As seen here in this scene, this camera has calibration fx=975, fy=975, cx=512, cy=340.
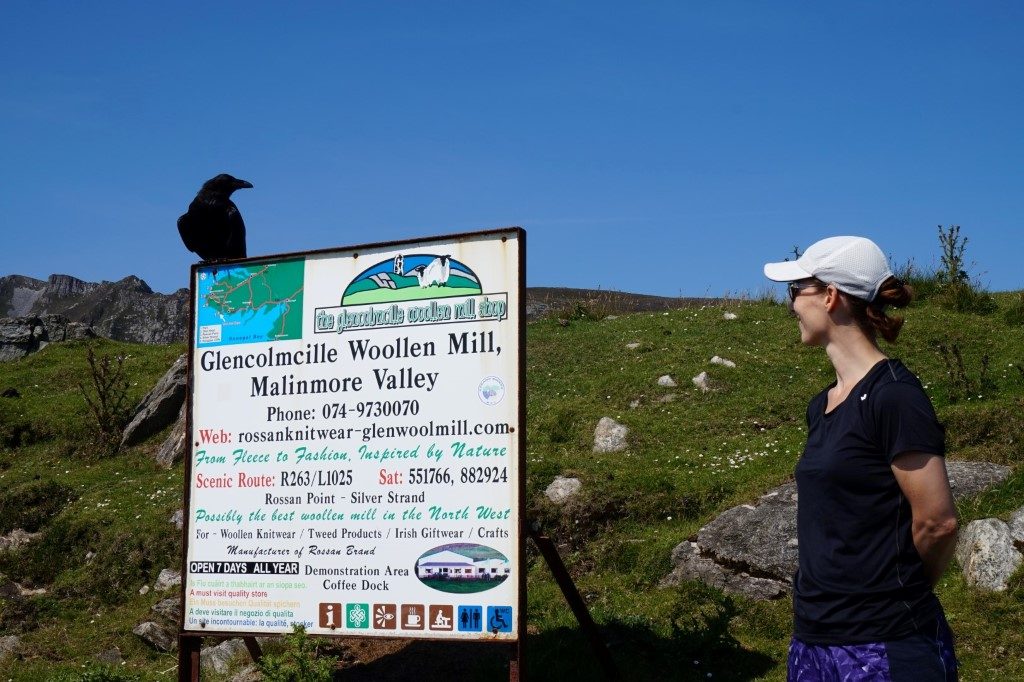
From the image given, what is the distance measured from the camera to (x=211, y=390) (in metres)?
5.87

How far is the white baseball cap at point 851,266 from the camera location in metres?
3.17

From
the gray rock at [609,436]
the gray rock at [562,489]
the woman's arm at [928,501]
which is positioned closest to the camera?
the woman's arm at [928,501]

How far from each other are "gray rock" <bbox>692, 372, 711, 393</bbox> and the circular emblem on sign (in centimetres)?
574

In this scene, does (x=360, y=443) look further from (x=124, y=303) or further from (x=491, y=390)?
(x=124, y=303)

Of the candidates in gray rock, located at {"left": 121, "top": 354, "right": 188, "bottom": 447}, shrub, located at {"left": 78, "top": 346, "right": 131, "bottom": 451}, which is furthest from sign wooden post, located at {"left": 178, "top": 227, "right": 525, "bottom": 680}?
shrub, located at {"left": 78, "top": 346, "right": 131, "bottom": 451}

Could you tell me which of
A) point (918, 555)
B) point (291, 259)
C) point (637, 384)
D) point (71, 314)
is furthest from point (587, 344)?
point (71, 314)

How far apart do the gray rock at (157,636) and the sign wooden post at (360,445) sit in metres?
1.97

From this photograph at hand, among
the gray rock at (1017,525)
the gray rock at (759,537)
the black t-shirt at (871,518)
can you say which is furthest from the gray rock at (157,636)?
the gray rock at (1017,525)

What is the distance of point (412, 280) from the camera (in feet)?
17.7

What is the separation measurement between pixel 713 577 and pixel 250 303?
369 centimetres

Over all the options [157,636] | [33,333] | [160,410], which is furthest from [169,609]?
[33,333]

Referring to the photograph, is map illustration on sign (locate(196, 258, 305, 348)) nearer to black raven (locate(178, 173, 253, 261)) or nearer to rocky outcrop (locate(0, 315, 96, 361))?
black raven (locate(178, 173, 253, 261))

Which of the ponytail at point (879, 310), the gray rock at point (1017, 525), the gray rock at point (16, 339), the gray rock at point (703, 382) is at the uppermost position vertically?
the gray rock at point (16, 339)

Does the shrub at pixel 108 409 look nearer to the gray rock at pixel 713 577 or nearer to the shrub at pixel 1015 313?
the gray rock at pixel 713 577
